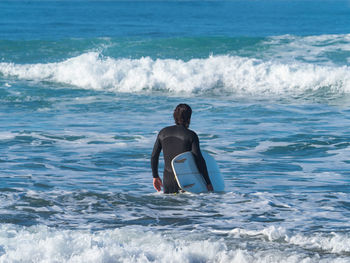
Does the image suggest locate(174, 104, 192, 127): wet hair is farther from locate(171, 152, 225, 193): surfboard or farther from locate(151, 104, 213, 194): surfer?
locate(171, 152, 225, 193): surfboard

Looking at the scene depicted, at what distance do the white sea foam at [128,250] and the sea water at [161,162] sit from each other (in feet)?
0.04

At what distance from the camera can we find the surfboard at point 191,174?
6914mm

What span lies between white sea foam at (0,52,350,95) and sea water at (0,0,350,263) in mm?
60

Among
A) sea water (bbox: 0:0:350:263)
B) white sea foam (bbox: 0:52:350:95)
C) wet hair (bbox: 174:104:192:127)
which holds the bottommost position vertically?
sea water (bbox: 0:0:350:263)

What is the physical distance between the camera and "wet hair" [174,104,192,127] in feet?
22.3

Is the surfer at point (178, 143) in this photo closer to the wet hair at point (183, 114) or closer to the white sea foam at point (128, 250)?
the wet hair at point (183, 114)

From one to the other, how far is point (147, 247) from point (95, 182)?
296 centimetres

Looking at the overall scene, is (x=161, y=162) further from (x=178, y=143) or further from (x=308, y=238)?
(x=308, y=238)

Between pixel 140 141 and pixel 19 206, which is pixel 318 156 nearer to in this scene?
pixel 140 141

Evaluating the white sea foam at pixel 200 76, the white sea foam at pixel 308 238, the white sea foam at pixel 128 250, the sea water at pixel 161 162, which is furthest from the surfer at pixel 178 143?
the white sea foam at pixel 200 76

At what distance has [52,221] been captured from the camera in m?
6.55

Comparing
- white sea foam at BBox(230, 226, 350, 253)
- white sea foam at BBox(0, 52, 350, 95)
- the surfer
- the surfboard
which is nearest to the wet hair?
the surfer

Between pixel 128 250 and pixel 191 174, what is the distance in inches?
66.6

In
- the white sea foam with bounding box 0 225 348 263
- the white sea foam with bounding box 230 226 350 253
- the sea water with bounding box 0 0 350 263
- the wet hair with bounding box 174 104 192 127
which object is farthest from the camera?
the wet hair with bounding box 174 104 192 127
